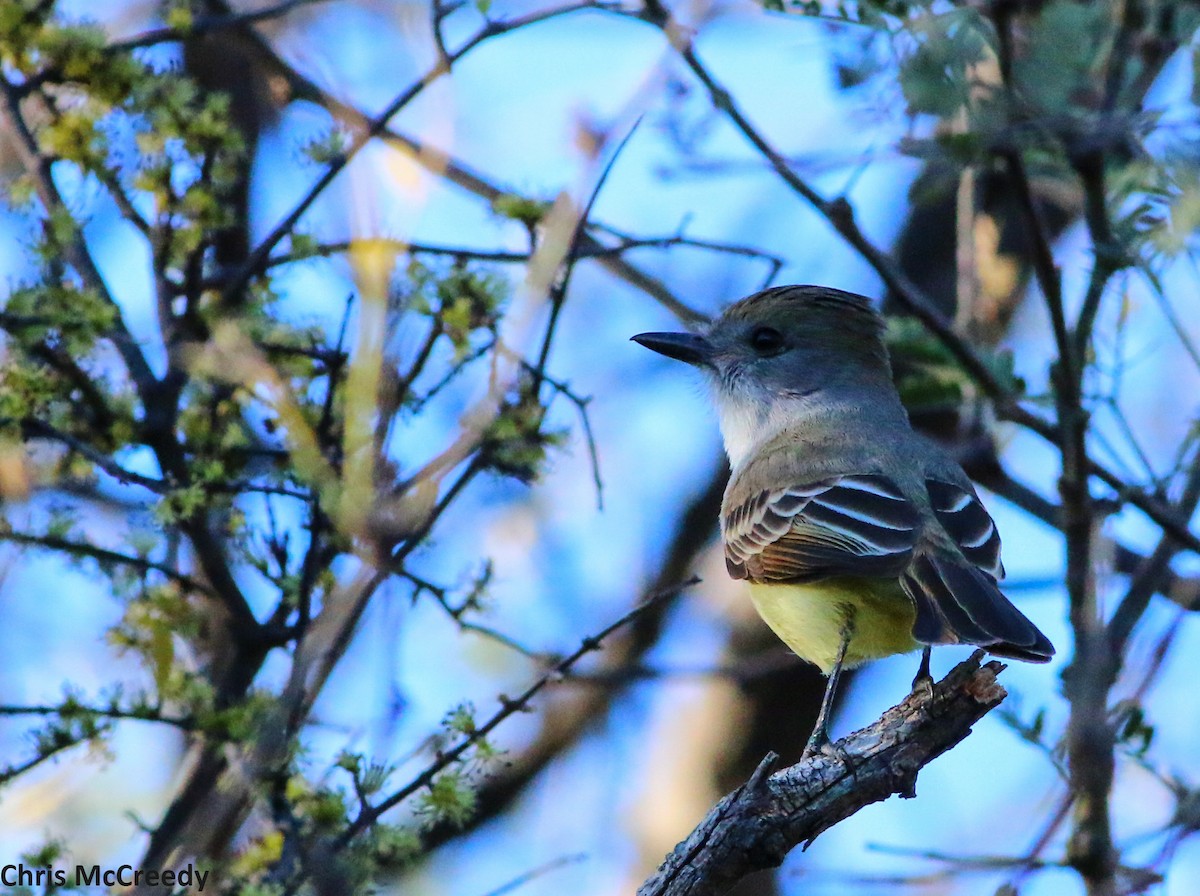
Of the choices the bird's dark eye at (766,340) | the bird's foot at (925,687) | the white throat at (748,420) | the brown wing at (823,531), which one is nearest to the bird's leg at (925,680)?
the bird's foot at (925,687)

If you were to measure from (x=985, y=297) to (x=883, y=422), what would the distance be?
164 centimetres

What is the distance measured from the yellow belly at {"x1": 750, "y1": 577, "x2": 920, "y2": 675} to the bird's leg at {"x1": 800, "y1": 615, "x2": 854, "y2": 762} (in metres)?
0.02

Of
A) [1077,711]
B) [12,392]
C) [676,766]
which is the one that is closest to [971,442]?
[1077,711]

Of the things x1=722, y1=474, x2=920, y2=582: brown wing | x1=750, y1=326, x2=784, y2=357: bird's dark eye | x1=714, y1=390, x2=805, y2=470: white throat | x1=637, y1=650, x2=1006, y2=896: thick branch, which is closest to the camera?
x1=637, y1=650, x2=1006, y2=896: thick branch

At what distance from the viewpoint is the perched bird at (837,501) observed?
370cm

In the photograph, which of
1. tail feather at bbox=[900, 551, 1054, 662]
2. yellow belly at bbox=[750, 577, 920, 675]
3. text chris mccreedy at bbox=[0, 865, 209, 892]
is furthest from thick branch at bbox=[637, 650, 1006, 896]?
text chris mccreedy at bbox=[0, 865, 209, 892]

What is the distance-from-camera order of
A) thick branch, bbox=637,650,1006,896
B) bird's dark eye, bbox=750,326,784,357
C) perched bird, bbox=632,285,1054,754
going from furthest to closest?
bird's dark eye, bbox=750,326,784,357
perched bird, bbox=632,285,1054,754
thick branch, bbox=637,650,1006,896

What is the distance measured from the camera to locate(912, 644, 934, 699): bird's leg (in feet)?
11.3

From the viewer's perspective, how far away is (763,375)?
5.44 meters

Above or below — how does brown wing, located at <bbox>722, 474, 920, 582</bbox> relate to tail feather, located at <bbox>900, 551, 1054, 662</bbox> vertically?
above

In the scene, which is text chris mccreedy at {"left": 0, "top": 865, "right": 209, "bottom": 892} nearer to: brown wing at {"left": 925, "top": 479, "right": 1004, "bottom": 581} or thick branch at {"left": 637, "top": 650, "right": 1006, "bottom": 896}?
thick branch at {"left": 637, "top": 650, "right": 1006, "bottom": 896}

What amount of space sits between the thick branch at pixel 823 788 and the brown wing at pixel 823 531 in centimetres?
40

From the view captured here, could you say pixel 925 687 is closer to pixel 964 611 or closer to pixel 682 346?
pixel 964 611

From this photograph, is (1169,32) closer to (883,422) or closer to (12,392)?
(883,422)
